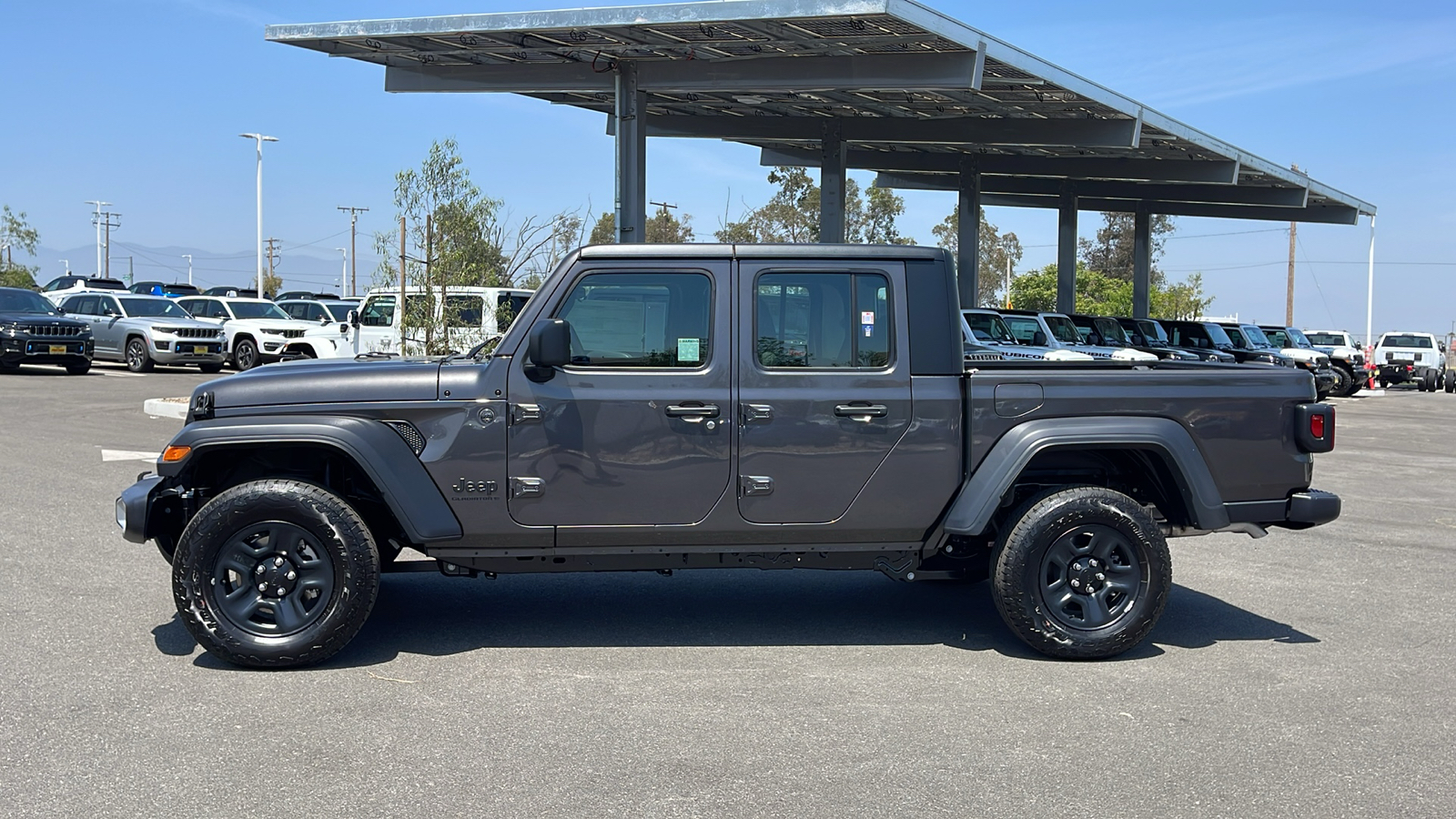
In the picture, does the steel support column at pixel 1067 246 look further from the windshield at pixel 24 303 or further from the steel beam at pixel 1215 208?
the windshield at pixel 24 303

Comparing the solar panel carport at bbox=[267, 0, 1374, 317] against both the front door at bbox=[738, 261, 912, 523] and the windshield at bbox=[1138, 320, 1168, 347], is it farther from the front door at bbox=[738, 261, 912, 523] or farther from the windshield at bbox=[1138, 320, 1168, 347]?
the front door at bbox=[738, 261, 912, 523]

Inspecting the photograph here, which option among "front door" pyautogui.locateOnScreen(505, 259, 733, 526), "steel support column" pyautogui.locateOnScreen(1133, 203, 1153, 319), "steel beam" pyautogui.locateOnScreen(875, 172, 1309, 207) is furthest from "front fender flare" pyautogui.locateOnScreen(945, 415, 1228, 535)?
"steel support column" pyautogui.locateOnScreen(1133, 203, 1153, 319)

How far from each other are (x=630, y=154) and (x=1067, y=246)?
65.0 ft

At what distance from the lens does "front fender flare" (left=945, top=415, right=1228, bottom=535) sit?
5.97 metres

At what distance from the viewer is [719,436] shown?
5941 millimetres

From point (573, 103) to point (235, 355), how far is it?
10.0 m

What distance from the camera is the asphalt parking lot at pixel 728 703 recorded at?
171 inches

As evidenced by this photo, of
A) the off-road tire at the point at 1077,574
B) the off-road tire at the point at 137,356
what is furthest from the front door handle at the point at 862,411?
the off-road tire at the point at 137,356

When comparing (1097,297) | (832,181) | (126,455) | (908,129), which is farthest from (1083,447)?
Result: (1097,297)

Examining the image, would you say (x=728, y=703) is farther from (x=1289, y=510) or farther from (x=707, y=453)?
(x=1289, y=510)

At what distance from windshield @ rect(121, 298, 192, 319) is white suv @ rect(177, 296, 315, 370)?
325 millimetres

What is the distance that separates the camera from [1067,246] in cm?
3647

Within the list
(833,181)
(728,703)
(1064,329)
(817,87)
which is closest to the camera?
(728,703)

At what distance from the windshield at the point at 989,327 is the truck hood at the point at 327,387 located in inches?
660
